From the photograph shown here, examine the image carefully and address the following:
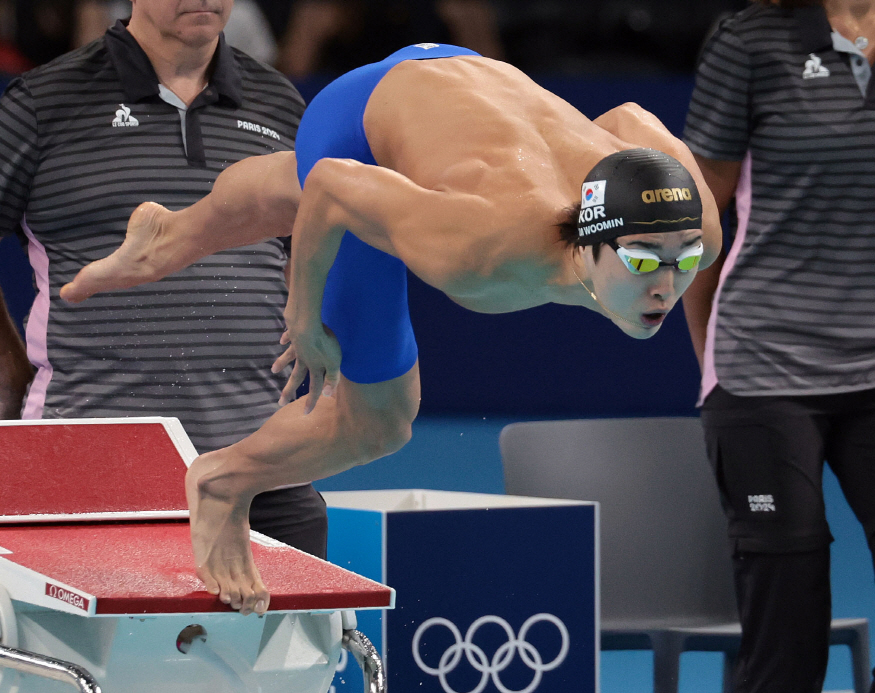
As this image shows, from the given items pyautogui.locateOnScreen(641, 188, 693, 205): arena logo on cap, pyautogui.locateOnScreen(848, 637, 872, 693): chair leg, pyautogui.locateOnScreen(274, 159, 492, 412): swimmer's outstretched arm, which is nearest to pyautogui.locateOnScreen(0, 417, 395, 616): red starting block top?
pyautogui.locateOnScreen(274, 159, 492, 412): swimmer's outstretched arm

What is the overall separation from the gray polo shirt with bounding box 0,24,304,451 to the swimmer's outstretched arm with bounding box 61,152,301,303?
0.54ft

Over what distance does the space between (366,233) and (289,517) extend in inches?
41.8

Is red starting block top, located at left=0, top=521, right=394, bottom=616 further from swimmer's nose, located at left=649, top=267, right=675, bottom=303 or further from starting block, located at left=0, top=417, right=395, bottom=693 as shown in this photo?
swimmer's nose, located at left=649, top=267, right=675, bottom=303

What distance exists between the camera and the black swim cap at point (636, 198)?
7.24ft

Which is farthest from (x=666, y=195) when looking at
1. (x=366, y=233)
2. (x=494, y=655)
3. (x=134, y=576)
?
(x=494, y=655)

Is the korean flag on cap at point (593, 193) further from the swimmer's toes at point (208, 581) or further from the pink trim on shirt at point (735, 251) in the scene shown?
the pink trim on shirt at point (735, 251)

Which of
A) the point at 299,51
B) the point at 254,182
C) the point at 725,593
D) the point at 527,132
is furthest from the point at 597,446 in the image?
the point at 299,51

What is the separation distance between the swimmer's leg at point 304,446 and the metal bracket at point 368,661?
30 cm

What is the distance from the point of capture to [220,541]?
8.88 ft

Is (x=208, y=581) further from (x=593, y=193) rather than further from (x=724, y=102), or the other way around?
(x=724, y=102)

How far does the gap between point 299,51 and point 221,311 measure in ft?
14.9

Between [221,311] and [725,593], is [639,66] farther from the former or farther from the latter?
[221,311]

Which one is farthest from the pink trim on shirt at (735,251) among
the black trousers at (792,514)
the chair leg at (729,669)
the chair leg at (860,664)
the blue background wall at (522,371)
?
the blue background wall at (522,371)

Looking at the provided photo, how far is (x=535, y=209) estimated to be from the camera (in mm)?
2357
